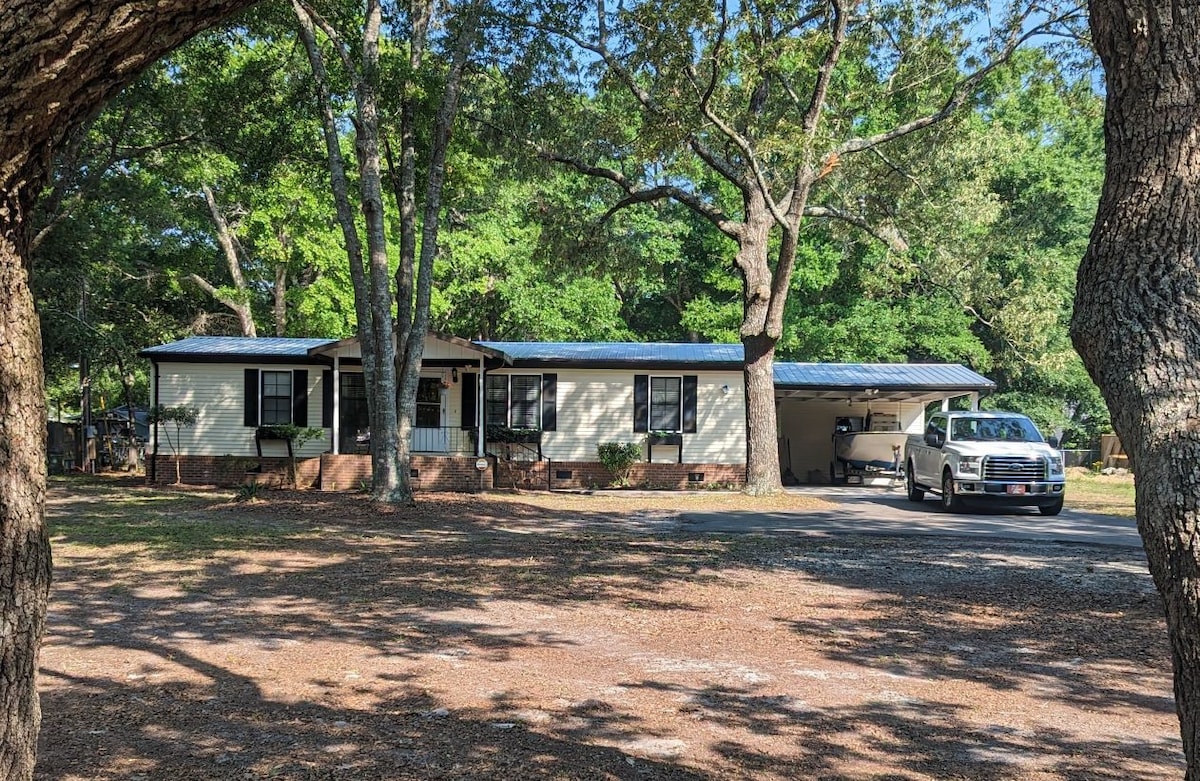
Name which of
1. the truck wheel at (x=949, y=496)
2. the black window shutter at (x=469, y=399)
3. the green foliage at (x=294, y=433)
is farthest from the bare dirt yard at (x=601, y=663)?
the black window shutter at (x=469, y=399)

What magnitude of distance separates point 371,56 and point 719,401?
12086 millimetres

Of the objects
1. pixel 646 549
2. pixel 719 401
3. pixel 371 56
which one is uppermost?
pixel 371 56

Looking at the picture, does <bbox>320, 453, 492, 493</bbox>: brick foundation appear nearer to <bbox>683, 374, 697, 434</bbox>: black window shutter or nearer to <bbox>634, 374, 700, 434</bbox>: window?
<bbox>634, 374, 700, 434</bbox>: window

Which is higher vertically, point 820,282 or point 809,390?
point 820,282

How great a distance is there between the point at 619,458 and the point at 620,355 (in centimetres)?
261

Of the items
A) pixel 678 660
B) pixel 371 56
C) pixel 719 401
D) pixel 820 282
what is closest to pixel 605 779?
pixel 678 660

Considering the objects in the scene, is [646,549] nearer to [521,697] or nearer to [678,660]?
[678,660]

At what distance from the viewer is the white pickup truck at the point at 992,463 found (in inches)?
664

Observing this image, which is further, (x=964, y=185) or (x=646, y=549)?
(x=964, y=185)

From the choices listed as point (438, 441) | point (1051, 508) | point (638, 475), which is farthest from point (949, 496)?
point (438, 441)

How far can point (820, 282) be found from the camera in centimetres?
3425

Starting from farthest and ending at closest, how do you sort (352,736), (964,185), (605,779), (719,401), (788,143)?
(719,401)
(964,185)
(788,143)
(352,736)
(605,779)

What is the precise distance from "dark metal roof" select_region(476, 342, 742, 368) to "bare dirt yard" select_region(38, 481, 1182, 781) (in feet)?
38.1

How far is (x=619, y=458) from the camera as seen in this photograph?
2298cm
